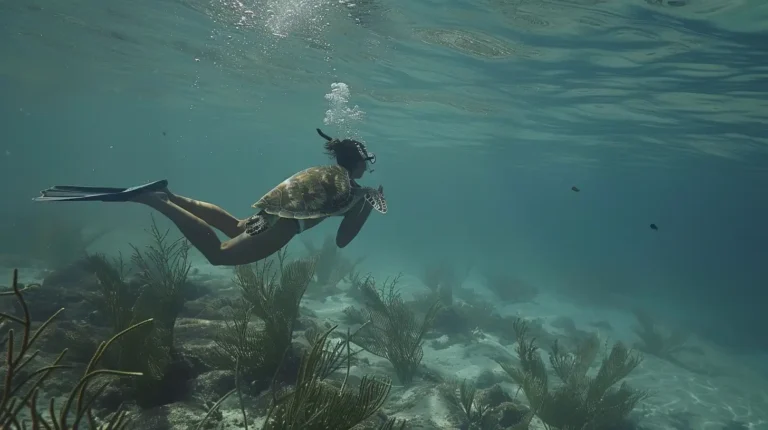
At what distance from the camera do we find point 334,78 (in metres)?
23.6

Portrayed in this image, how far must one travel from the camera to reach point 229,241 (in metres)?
5.55

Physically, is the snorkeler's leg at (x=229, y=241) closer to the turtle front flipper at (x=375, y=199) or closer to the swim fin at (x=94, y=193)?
the swim fin at (x=94, y=193)

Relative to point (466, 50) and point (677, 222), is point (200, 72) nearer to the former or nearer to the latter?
point (466, 50)

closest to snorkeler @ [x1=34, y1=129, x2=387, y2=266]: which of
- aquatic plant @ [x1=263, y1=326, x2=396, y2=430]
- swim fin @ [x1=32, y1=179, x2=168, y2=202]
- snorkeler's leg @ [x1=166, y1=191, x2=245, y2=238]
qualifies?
swim fin @ [x1=32, y1=179, x2=168, y2=202]

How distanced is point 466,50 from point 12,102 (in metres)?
77.3

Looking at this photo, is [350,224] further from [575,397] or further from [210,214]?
[575,397]

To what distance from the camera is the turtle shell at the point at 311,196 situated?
5.07 m

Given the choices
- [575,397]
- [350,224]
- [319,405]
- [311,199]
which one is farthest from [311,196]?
[575,397]

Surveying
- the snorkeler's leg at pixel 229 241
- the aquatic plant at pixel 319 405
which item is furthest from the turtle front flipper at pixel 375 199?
the aquatic plant at pixel 319 405

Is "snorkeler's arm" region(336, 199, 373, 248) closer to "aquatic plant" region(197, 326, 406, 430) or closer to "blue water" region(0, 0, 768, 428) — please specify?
"aquatic plant" region(197, 326, 406, 430)

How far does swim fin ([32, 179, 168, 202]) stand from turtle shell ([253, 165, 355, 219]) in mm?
1794

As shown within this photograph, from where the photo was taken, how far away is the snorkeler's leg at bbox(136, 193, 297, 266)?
536 centimetres

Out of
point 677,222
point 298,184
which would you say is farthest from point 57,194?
point 677,222

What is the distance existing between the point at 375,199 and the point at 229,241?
2098 millimetres
